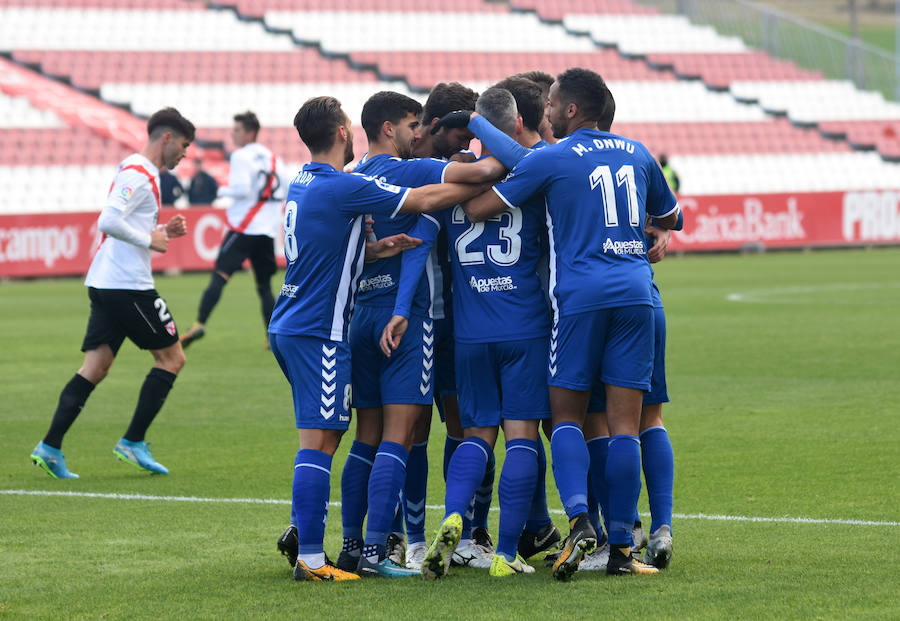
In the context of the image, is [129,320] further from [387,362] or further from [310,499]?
[310,499]

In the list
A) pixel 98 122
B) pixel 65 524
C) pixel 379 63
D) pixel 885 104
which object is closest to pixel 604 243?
pixel 65 524

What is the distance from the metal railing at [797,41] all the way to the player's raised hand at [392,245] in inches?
1428

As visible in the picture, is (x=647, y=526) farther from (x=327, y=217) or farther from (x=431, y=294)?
(x=327, y=217)

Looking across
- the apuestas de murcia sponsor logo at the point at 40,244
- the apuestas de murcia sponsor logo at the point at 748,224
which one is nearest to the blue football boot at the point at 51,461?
the apuestas de murcia sponsor logo at the point at 40,244

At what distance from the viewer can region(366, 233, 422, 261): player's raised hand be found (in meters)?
5.21

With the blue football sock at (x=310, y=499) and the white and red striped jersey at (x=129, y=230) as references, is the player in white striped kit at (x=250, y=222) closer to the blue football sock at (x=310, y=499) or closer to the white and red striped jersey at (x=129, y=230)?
the white and red striped jersey at (x=129, y=230)

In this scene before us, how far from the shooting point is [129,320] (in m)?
7.70

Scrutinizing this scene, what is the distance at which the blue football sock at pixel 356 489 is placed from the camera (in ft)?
17.6

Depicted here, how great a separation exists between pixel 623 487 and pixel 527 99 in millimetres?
1609

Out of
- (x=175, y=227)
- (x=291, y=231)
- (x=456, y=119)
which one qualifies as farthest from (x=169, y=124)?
(x=456, y=119)

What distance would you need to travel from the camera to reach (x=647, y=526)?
6.09 m

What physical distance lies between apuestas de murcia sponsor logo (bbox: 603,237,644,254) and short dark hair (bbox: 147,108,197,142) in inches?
130

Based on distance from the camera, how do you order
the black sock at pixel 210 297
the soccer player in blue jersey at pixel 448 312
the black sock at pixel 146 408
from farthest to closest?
the black sock at pixel 210 297 → the black sock at pixel 146 408 → the soccer player in blue jersey at pixel 448 312

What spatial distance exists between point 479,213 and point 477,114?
0.41 meters
